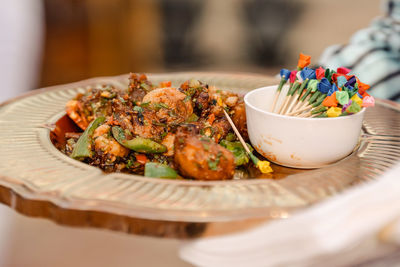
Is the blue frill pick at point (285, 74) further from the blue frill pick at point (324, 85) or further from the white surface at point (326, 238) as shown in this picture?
the white surface at point (326, 238)

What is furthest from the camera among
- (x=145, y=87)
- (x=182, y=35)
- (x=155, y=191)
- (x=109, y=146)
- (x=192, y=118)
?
(x=182, y=35)

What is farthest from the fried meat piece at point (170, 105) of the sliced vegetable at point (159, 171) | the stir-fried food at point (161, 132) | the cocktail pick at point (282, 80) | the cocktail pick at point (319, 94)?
the cocktail pick at point (319, 94)

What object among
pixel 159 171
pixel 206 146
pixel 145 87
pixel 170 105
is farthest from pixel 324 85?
pixel 145 87

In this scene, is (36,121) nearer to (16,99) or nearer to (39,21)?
(16,99)

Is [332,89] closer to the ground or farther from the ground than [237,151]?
farther from the ground

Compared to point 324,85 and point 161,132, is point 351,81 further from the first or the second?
point 161,132

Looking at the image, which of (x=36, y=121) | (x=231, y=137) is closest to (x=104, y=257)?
(x=231, y=137)

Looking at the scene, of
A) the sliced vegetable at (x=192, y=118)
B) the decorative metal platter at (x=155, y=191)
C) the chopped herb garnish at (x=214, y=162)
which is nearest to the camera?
the decorative metal platter at (x=155, y=191)
